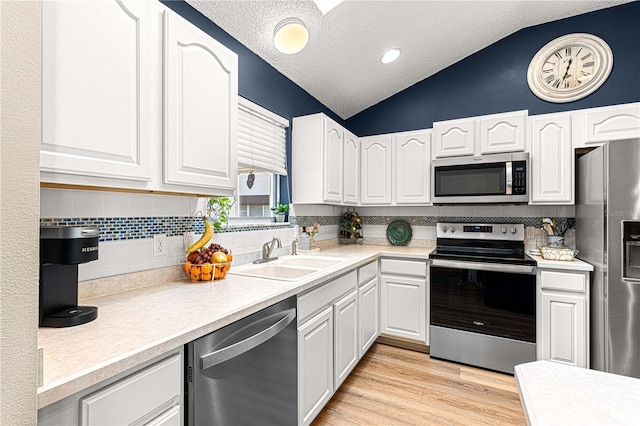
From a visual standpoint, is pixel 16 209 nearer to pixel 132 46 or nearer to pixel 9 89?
pixel 9 89

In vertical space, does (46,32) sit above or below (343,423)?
above

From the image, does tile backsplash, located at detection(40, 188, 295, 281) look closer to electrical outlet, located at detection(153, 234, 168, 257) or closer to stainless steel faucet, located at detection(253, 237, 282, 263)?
electrical outlet, located at detection(153, 234, 168, 257)

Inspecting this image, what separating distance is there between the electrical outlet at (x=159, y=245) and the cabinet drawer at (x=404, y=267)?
193cm

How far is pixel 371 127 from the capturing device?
12.0ft

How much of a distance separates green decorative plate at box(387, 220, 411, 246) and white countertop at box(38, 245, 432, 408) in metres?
2.00

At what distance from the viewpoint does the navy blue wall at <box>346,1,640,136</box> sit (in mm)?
2635

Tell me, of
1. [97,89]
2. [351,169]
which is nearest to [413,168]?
[351,169]

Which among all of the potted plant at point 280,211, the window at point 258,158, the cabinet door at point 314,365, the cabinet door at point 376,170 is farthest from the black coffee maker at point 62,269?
the cabinet door at point 376,170

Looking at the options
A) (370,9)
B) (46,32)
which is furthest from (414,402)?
(370,9)

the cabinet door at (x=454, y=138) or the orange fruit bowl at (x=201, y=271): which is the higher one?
the cabinet door at (x=454, y=138)

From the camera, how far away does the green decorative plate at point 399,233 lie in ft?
11.1

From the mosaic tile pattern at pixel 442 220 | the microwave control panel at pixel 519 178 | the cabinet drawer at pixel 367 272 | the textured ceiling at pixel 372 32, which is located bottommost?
the cabinet drawer at pixel 367 272

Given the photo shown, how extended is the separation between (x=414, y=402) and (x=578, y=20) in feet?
11.6

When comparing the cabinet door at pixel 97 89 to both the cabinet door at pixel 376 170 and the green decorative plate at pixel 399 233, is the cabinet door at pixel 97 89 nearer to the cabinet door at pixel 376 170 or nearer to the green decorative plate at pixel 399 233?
the cabinet door at pixel 376 170
